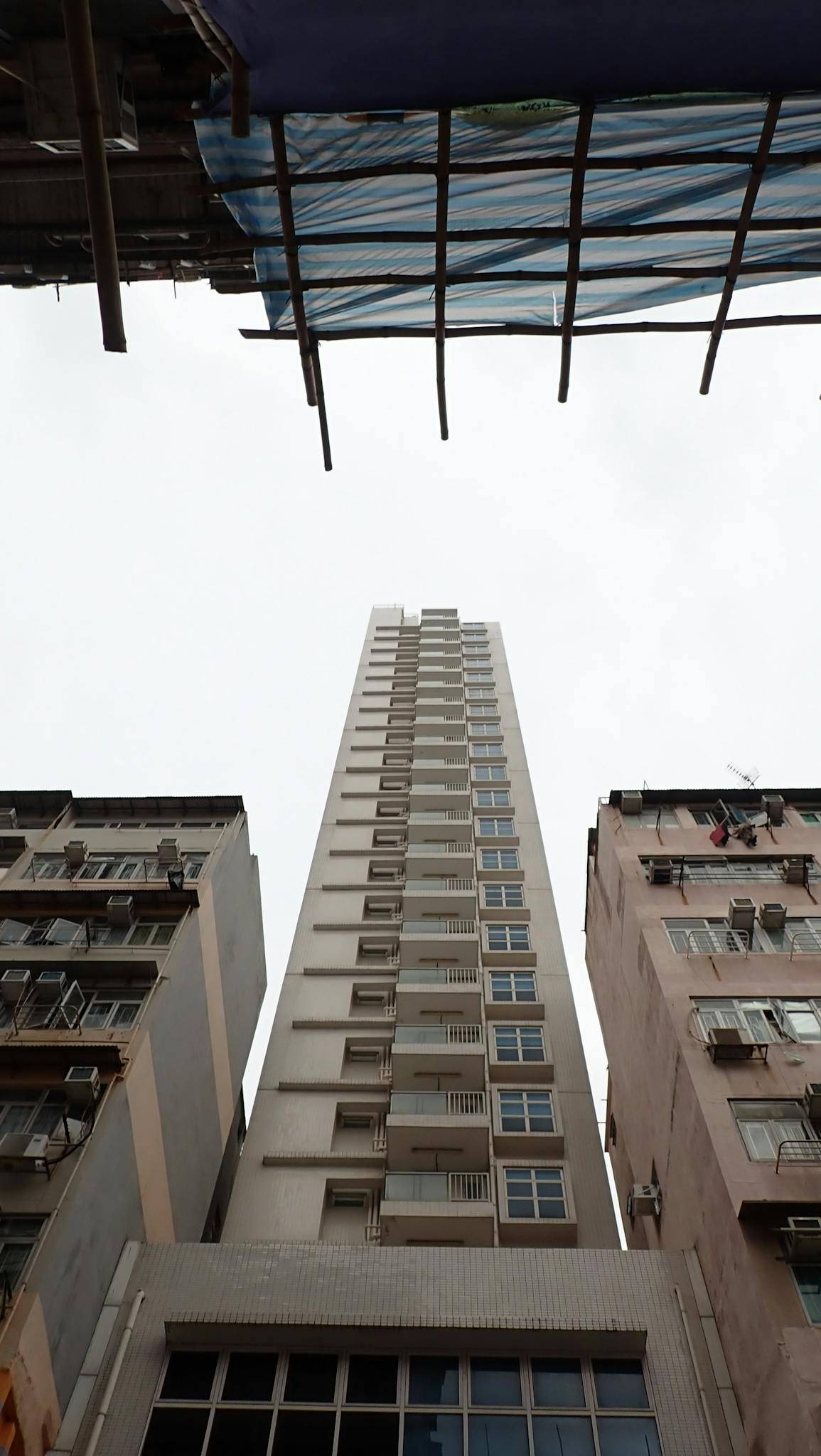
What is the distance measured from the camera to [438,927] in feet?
97.8

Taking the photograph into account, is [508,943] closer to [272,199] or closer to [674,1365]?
[674,1365]

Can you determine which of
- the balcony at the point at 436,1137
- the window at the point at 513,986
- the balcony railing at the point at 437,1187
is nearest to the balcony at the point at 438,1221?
the balcony railing at the point at 437,1187

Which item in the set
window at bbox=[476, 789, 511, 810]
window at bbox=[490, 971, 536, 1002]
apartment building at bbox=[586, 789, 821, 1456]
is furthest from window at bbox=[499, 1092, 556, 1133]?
window at bbox=[476, 789, 511, 810]

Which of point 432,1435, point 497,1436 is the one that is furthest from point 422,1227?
point 497,1436

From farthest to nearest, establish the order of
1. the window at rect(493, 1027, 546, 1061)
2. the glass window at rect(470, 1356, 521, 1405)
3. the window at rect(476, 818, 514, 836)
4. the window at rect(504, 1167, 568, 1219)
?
the window at rect(476, 818, 514, 836)
the window at rect(493, 1027, 546, 1061)
the window at rect(504, 1167, 568, 1219)
the glass window at rect(470, 1356, 521, 1405)

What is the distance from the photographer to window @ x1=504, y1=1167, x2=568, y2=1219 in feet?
68.4

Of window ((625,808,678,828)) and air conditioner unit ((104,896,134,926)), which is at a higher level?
window ((625,808,678,828))

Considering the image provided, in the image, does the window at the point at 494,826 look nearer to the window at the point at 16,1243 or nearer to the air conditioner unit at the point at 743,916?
the air conditioner unit at the point at 743,916

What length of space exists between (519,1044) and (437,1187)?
507cm

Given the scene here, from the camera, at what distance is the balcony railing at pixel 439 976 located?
27.0 meters

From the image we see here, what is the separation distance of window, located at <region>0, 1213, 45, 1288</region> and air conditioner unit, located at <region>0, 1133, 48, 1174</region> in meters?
0.71

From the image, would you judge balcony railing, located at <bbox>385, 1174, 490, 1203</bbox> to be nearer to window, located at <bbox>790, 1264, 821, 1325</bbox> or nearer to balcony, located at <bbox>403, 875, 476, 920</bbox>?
window, located at <bbox>790, 1264, 821, 1325</bbox>

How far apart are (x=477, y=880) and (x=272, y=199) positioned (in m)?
26.5

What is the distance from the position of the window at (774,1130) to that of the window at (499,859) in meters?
17.8
